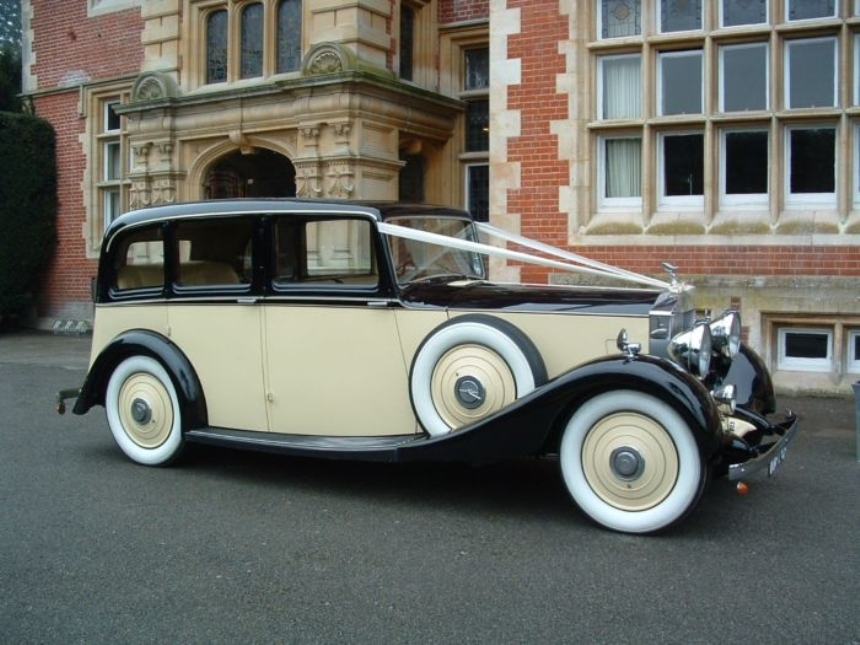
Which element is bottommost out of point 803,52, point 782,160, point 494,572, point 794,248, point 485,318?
point 494,572

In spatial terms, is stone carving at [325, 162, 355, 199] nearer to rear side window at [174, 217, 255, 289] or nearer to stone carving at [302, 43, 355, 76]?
stone carving at [302, 43, 355, 76]

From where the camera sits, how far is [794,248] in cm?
865

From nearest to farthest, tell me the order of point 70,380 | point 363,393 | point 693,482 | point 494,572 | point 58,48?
point 494,572 < point 693,482 < point 363,393 < point 70,380 < point 58,48

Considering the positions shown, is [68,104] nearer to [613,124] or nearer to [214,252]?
[613,124]

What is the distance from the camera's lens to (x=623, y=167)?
957cm

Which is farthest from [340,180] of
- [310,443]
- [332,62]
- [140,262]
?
[310,443]

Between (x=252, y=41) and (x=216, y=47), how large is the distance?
668 mm

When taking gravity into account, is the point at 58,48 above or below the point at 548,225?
above

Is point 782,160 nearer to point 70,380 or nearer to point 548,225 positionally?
point 548,225

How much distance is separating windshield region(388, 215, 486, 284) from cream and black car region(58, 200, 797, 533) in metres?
0.01

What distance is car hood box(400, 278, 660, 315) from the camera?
4930mm

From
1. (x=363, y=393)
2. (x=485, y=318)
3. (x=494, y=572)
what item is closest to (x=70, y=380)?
(x=363, y=393)

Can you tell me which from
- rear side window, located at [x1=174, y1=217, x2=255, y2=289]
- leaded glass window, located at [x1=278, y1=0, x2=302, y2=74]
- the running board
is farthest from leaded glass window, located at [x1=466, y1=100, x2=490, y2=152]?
the running board

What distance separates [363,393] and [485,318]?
35.2 inches
